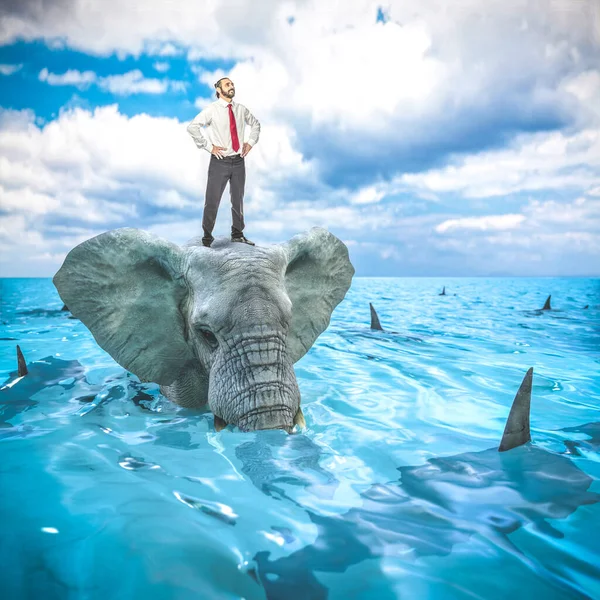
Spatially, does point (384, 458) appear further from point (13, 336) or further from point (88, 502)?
point (13, 336)

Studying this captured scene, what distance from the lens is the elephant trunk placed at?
12.4ft

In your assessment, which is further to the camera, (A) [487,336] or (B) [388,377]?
(A) [487,336]

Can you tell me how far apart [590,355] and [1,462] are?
1138 cm

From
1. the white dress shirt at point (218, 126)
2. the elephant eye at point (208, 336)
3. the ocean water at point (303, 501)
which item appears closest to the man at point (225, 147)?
the white dress shirt at point (218, 126)

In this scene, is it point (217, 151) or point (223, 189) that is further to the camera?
point (223, 189)

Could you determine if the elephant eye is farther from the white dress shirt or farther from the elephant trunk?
the white dress shirt

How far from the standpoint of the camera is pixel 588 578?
218 centimetres

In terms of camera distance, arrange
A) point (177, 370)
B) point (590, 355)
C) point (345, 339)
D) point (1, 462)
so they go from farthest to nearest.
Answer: point (345, 339)
point (590, 355)
point (177, 370)
point (1, 462)

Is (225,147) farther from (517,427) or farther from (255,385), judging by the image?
(517,427)

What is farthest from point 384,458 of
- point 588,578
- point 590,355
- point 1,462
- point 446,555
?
point 590,355

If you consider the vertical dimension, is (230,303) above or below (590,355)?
above

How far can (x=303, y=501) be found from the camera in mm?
2775

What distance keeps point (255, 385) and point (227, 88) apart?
12.1 feet

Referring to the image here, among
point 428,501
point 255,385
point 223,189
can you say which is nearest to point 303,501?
point 428,501
